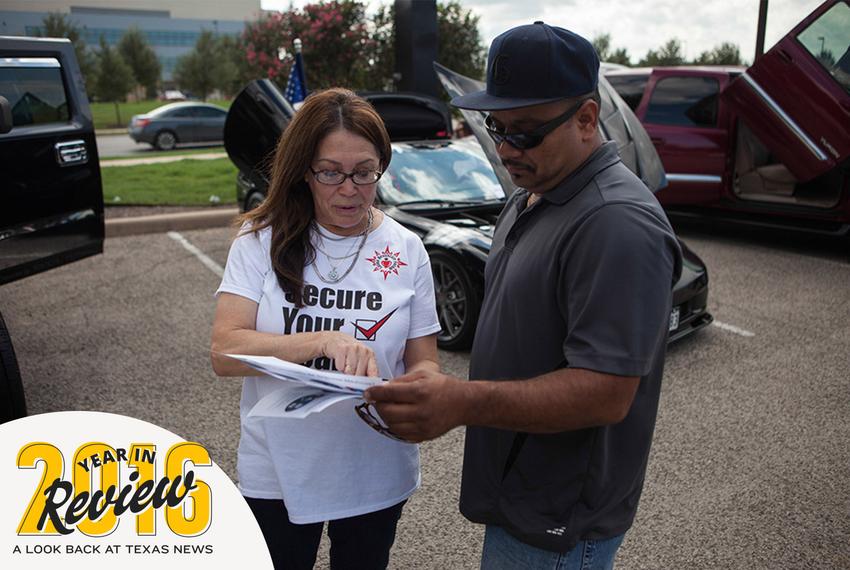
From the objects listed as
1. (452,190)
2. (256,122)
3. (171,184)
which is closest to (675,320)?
(452,190)

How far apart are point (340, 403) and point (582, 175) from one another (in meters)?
0.77

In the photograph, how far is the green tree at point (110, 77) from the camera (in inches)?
1335

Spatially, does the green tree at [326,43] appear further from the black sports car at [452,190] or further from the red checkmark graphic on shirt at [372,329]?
the red checkmark graphic on shirt at [372,329]

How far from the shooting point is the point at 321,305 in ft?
5.74

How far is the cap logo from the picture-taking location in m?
1.43

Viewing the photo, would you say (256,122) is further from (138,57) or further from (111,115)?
(138,57)

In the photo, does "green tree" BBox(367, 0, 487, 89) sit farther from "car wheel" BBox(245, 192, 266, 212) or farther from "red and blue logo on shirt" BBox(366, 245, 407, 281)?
"red and blue logo on shirt" BBox(366, 245, 407, 281)

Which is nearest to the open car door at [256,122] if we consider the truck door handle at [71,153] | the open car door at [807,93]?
the truck door handle at [71,153]

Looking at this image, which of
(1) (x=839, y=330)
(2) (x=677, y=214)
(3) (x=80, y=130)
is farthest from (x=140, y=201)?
(1) (x=839, y=330)

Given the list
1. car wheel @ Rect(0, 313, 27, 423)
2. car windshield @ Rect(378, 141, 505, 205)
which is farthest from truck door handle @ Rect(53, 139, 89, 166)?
car windshield @ Rect(378, 141, 505, 205)

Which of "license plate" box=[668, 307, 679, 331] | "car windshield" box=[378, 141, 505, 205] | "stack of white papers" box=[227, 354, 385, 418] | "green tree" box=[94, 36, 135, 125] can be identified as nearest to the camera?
"stack of white papers" box=[227, 354, 385, 418]

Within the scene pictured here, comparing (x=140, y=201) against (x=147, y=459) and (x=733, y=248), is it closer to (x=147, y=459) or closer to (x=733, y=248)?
(x=733, y=248)

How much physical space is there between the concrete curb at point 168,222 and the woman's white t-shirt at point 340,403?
7687mm

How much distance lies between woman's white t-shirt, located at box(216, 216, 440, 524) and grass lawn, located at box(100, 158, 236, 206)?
898cm
